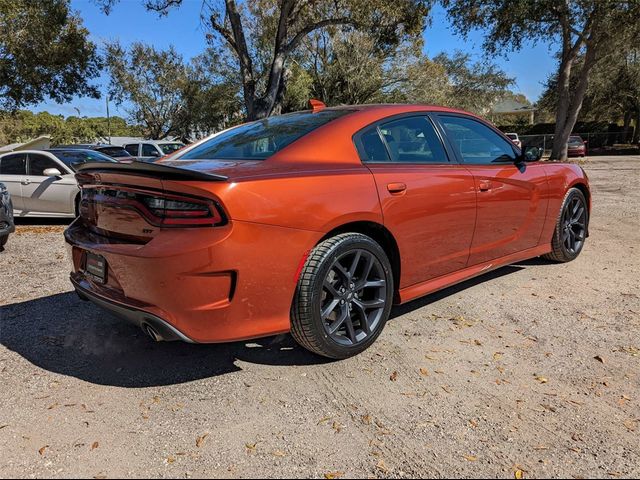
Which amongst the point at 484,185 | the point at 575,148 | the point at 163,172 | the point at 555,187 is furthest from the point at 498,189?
the point at 575,148

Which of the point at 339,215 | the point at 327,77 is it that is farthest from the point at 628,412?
the point at 327,77

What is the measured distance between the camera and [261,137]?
3.55m

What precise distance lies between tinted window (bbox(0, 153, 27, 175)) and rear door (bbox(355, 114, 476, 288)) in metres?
7.98

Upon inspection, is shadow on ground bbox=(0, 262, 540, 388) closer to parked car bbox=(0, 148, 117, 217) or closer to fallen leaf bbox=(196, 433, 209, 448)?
fallen leaf bbox=(196, 433, 209, 448)

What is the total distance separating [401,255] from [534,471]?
5.15 ft

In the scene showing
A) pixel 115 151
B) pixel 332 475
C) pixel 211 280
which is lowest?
pixel 332 475

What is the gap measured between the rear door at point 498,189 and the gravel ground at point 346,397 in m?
0.54

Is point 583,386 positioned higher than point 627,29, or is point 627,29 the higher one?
point 627,29

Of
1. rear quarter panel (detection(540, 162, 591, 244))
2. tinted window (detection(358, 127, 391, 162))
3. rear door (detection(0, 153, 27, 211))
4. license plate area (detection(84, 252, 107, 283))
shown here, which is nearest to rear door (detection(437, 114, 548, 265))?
rear quarter panel (detection(540, 162, 591, 244))

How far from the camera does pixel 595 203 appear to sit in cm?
980

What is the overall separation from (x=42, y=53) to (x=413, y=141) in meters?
17.2

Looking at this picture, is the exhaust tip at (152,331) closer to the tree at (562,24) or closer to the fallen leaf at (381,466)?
the fallen leaf at (381,466)

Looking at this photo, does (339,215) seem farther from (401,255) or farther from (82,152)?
(82,152)

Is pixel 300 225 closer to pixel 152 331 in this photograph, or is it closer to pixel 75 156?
pixel 152 331
